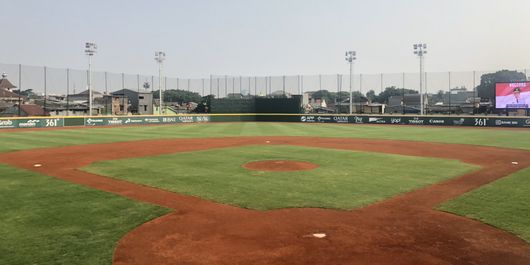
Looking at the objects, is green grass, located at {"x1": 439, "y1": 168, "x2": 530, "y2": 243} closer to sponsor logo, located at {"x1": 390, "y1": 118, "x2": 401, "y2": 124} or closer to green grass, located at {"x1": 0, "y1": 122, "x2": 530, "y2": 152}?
green grass, located at {"x1": 0, "y1": 122, "x2": 530, "y2": 152}

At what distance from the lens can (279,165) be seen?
13383 millimetres

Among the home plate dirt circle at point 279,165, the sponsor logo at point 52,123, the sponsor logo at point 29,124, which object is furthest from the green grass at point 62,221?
the sponsor logo at point 52,123

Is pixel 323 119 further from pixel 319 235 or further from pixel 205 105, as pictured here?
pixel 319 235

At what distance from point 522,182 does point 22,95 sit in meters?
46.5

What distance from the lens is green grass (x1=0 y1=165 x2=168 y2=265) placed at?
546 cm

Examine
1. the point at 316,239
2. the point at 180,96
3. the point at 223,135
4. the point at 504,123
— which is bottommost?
the point at 316,239

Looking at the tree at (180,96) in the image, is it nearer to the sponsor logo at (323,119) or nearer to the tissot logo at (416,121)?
the sponsor logo at (323,119)

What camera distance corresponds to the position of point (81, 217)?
287 inches

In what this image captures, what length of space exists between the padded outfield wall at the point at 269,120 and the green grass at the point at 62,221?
2775 cm

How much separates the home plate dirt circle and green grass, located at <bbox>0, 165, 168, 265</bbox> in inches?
200

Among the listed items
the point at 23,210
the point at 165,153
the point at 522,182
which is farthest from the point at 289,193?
the point at 165,153

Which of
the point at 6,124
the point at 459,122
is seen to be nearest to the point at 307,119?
the point at 459,122

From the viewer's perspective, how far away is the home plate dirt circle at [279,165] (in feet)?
41.9

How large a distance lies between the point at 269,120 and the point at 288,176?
134 ft
